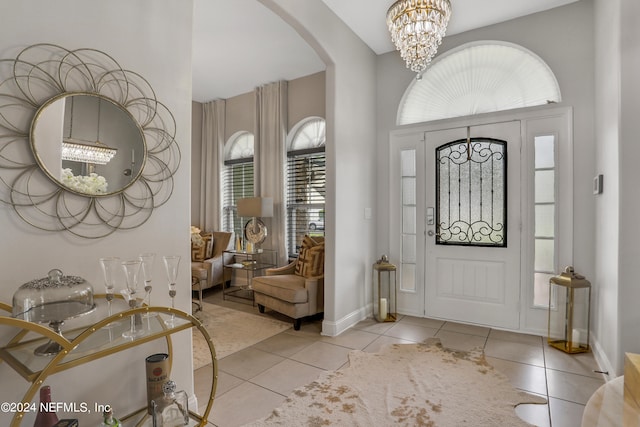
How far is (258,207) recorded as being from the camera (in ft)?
15.4

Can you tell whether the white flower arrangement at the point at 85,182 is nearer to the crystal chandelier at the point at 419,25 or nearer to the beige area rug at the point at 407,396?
the beige area rug at the point at 407,396

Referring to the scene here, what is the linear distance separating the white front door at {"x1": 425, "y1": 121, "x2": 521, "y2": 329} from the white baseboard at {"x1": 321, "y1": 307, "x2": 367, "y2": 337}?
0.84m

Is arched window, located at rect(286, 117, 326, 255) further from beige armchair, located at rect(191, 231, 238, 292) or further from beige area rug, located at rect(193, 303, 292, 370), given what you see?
beige area rug, located at rect(193, 303, 292, 370)

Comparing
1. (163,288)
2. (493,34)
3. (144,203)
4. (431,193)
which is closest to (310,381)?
(163,288)

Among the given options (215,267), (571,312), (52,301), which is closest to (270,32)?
(215,267)

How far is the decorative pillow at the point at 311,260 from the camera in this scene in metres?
3.85

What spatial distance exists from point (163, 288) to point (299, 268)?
7.82 ft

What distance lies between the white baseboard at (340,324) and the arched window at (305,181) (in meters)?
1.41

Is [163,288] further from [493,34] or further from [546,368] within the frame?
[493,34]

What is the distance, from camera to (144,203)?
1756 mm

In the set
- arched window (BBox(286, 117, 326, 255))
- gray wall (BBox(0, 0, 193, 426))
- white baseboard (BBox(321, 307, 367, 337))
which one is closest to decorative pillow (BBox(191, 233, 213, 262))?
arched window (BBox(286, 117, 326, 255))

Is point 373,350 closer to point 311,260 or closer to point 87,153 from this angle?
point 311,260

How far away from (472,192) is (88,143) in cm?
341

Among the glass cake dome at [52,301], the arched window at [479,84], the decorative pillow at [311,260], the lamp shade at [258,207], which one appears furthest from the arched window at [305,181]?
the glass cake dome at [52,301]
